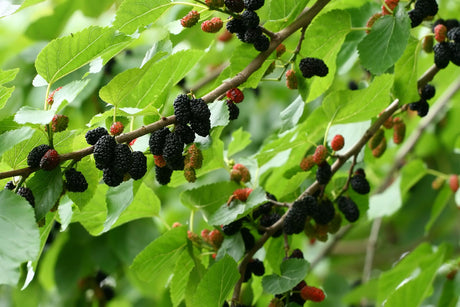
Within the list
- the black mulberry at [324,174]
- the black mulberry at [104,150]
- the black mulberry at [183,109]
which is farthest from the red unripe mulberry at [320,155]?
the black mulberry at [104,150]

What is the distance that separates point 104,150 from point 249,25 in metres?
0.47

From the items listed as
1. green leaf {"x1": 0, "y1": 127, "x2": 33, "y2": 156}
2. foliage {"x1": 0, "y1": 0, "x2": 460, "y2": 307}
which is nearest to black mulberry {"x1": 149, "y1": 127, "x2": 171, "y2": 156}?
foliage {"x1": 0, "y1": 0, "x2": 460, "y2": 307}

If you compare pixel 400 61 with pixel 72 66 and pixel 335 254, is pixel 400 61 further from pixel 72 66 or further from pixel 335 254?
pixel 335 254

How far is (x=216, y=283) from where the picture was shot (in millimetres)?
1404

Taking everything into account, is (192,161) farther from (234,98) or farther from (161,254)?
(161,254)

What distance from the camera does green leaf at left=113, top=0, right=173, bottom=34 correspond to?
4.59ft

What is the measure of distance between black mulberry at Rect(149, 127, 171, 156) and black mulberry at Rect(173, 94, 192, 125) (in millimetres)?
54

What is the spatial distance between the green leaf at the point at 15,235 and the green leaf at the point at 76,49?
313mm

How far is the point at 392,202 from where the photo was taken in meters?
2.48

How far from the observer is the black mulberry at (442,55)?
64.7 inches

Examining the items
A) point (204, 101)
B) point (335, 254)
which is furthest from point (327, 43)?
point (335, 254)

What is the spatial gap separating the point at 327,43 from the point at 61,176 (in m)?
0.86

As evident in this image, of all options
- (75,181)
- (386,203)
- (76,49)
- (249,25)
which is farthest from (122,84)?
(386,203)

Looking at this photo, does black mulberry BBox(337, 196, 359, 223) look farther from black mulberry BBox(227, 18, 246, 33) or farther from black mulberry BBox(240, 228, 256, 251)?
black mulberry BBox(227, 18, 246, 33)
